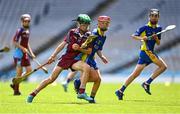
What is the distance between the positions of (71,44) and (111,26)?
2005 cm

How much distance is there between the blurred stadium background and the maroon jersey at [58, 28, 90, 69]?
62.6 feet

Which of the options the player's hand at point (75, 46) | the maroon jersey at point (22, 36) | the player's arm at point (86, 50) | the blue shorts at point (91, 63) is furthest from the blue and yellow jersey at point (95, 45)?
the maroon jersey at point (22, 36)

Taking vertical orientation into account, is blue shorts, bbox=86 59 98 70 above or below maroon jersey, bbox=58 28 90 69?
below

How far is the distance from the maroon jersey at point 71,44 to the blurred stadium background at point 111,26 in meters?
19.1

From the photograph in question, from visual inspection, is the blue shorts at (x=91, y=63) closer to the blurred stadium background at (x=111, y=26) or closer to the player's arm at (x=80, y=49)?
the player's arm at (x=80, y=49)

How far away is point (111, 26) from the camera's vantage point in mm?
32312

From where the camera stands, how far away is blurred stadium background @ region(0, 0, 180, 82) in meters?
31.9

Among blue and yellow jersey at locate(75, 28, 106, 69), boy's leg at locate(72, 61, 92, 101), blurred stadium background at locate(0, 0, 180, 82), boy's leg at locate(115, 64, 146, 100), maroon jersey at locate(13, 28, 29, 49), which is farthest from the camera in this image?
blurred stadium background at locate(0, 0, 180, 82)

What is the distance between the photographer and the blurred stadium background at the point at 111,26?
3192cm

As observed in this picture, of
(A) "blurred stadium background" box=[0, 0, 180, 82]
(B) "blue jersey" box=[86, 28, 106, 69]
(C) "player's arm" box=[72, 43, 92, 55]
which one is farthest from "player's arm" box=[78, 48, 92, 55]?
(A) "blurred stadium background" box=[0, 0, 180, 82]

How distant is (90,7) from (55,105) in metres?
21.3

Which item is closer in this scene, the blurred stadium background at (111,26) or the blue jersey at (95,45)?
the blue jersey at (95,45)

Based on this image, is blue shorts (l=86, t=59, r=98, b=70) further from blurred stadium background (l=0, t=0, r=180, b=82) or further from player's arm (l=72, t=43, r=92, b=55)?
blurred stadium background (l=0, t=0, r=180, b=82)

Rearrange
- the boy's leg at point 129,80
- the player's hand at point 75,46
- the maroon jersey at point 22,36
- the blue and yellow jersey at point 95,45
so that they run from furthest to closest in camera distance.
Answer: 1. the maroon jersey at point 22,36
2. the boy's leg at point 129,80
3. the blue and yellow jersey at point 95,45
4. the player's hand at point 75,46
